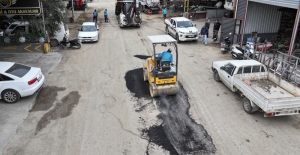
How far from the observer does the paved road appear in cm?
759

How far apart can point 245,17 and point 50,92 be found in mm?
13135

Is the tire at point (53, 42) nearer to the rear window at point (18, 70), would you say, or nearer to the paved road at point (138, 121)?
the paved road at point (138, 121)

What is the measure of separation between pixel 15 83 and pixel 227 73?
28.3ft

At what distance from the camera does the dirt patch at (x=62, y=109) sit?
350 inches

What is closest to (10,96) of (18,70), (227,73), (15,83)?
(15,83)

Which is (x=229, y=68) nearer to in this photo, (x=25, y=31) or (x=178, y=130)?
(x=178, y=130)

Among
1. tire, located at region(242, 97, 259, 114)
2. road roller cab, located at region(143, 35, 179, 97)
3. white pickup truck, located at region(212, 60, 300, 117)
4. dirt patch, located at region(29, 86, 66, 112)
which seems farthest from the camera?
road roller cab, located at region(143, 35, 179, 97)

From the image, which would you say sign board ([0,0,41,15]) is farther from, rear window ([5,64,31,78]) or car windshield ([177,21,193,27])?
car windshield ([177,21,193,27])

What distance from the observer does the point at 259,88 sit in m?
10.1

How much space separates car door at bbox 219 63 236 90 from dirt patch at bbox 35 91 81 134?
6.36 metres

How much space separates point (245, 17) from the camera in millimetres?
17156

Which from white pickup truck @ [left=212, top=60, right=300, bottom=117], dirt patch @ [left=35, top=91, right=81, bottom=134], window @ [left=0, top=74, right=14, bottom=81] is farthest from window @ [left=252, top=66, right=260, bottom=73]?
window @ [left=0, top=74, right=14, bottom=81]

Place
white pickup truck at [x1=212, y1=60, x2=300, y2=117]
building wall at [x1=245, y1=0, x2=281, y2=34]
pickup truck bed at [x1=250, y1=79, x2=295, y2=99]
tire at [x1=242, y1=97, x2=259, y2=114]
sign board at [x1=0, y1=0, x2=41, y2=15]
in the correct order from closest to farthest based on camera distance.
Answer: white pickup truck at [x1=212, y1=60, x2=300, y2=117]
tire at [x1=242, y1=97, x2=259, y2=114]
pickup truck bed at [x1=250, y1=79, x2=295, y2=99]
sign board at [x1=0, y1=0, x2=41, y2=15]
building wall at [x1=245, y1=0, x2=281, y2=34]

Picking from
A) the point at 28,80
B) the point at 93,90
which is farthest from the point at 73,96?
the point at 28,80
